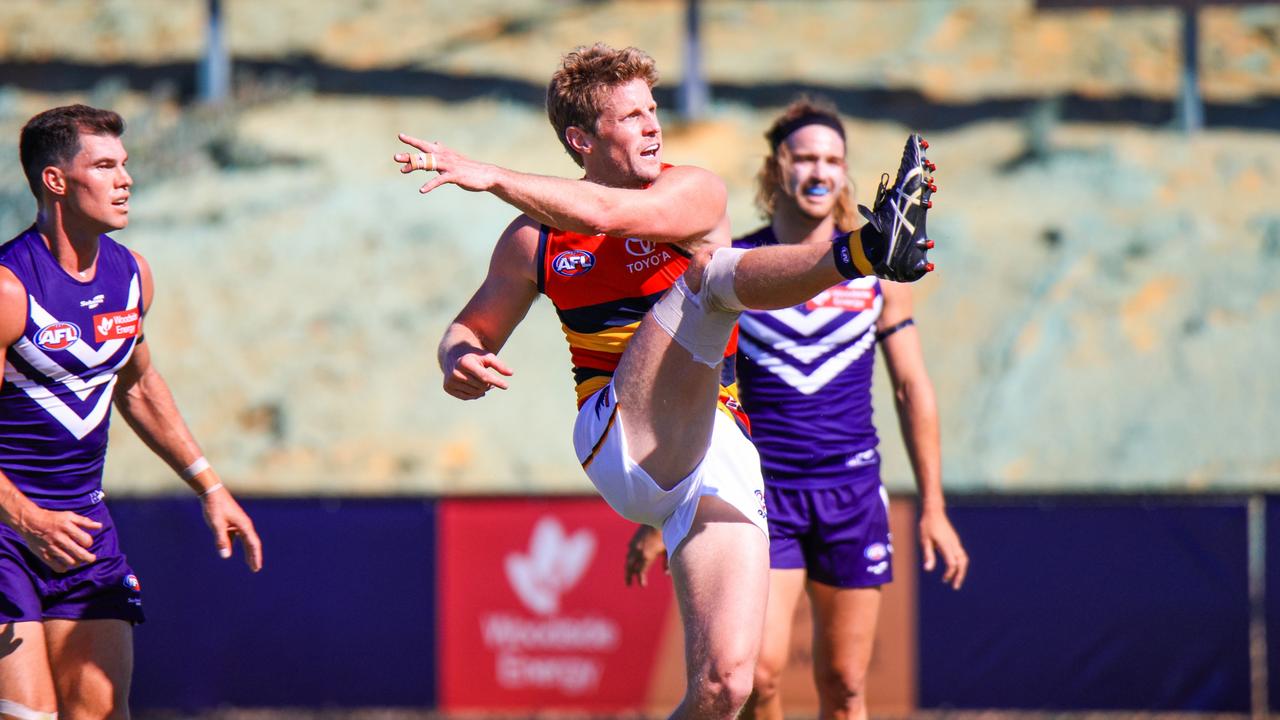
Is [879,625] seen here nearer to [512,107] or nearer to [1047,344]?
[1047,344]

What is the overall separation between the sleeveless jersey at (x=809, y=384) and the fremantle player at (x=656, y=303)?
0.72m

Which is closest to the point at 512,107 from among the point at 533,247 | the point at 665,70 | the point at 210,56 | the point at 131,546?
the point at 665,70

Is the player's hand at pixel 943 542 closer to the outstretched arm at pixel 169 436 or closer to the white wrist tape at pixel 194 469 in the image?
the outstretched arm at pixel 169 436

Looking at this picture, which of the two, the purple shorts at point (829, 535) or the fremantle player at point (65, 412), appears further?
the purple shorts at point (829, 535)

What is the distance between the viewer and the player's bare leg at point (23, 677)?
13.3ft

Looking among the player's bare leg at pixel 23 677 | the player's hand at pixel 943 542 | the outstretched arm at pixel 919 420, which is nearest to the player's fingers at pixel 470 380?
the player's bare leg at pixel 23 677

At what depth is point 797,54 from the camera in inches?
639

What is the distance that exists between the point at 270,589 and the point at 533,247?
3885mm

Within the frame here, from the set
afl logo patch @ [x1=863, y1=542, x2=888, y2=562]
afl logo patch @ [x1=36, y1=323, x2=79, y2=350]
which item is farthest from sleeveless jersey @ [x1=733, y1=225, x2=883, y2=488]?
afl logo patch @ [x1=36, y1=323, x2=79, y2=350]

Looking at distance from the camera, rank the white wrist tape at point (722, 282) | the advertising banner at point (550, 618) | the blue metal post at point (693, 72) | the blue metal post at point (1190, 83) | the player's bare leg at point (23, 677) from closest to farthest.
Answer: the white wrist tape at point (722, 282), the player's bare leg at point (23, 677), the advertising banner at point (550, 618), the blue metal post at point (1190, 83), the blue metal post at point (693, 72)

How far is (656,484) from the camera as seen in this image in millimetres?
3885

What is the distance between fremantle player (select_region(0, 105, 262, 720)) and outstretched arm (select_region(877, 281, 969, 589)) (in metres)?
2.56

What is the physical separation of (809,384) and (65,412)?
242 cm

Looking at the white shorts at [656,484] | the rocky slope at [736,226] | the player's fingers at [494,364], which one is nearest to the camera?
→ the player's fingers at [494,364]
